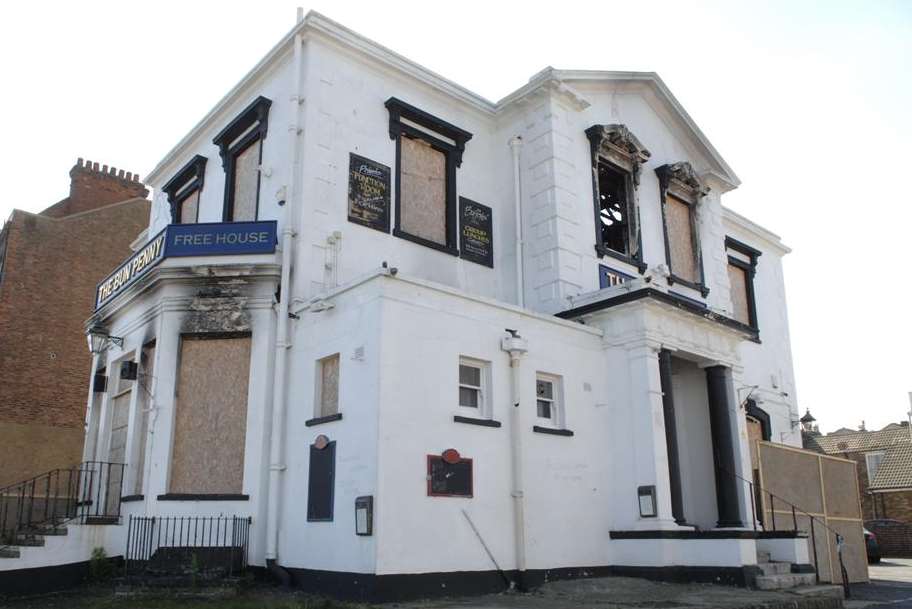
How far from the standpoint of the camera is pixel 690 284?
20.7 m

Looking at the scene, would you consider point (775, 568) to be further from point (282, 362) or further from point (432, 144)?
point (432, 144)

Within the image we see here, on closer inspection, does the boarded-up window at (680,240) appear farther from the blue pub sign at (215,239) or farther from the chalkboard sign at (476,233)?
the blue pub sign at (215,239)

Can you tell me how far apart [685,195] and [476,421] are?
36.1 feet

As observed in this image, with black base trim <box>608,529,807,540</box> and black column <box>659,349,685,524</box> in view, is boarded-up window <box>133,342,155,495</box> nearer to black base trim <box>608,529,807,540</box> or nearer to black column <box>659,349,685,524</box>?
black base trim <box>608,529,807,540</box>

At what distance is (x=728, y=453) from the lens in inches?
674

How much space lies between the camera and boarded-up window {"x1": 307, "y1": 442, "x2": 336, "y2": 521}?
12.7 m

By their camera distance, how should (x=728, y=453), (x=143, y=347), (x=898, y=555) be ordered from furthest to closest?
(x=898, y=555) < (x=728, y=453) < (x=143, y=347)

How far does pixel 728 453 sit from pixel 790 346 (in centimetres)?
1081

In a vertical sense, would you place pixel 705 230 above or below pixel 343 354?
above

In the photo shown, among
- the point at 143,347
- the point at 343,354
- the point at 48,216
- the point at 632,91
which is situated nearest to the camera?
the point at 343,354

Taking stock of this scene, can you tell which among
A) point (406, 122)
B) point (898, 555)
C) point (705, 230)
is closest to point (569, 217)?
point (406, 122)

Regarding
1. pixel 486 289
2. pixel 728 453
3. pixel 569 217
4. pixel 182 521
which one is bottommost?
pixel 182 521

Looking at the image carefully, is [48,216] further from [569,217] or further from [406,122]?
[569,217]

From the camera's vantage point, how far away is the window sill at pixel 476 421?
1315 cm
